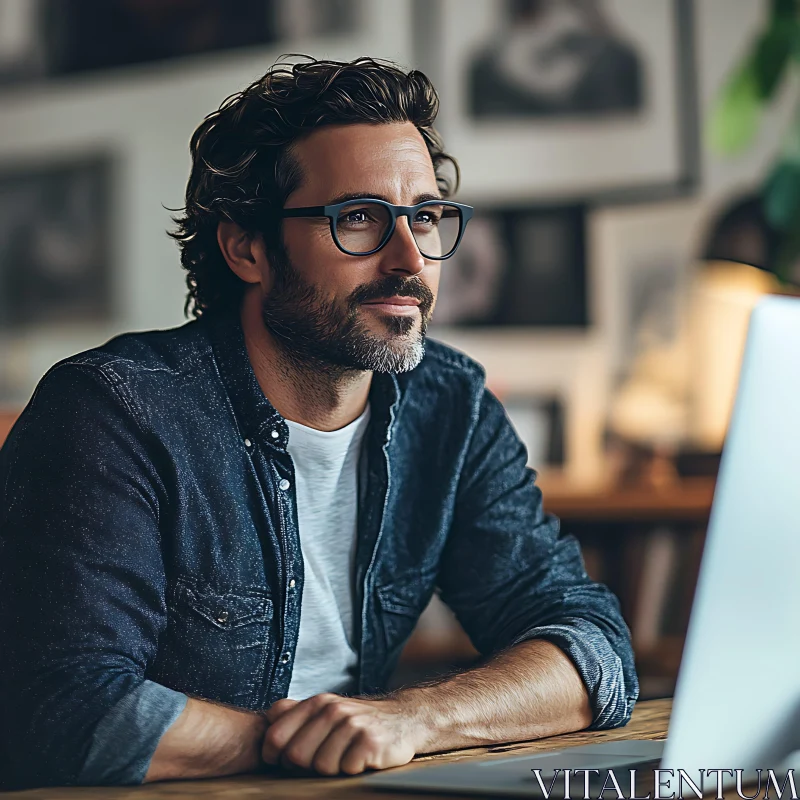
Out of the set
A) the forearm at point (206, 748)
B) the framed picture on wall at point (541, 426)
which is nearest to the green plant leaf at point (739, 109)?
the framed picture on wall at point (541, 426)

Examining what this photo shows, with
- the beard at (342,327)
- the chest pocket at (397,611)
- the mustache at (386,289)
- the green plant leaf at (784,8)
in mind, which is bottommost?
the chest pocket at (397,611)

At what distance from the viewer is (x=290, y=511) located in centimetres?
125

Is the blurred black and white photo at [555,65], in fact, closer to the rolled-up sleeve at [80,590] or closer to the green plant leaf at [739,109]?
the green plant leaf at [739,109]

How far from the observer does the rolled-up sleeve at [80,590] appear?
3.02 ft

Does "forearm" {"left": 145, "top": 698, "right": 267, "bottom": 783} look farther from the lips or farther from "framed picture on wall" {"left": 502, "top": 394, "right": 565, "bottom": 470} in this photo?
"framed picture on wall" {"left": 502, "top": 394, "right": 565, "bottom": 470}

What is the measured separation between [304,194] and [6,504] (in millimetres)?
501

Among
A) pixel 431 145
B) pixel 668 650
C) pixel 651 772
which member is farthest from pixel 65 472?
pixel 668 650

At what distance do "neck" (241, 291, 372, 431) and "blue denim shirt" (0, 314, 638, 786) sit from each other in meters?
0.05

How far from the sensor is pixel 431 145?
4.95ft

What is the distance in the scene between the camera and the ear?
1.38 meters

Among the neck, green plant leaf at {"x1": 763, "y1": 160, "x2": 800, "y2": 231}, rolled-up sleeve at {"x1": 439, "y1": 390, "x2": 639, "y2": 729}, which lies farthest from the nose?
green plant leaf at {"x1": 763, "y1": 160, "x2": 800, "y2": 231}

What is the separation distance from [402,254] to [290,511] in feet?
1.06

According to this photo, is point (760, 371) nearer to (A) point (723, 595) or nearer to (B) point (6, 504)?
(A) point (723, 595)

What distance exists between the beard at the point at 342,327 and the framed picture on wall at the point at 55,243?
2.30 meters
